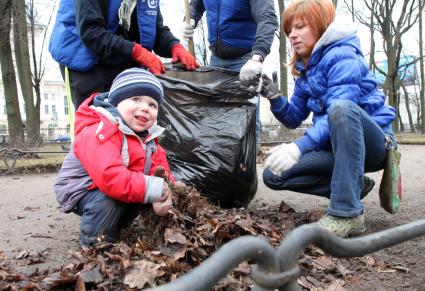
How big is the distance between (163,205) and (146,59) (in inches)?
45.5

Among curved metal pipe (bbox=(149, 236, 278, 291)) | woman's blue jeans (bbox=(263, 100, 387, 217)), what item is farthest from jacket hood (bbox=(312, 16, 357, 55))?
curved metal pipe (bbox=(149, 236, 278, 291))

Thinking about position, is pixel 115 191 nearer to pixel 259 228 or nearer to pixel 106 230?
pixel 106 230

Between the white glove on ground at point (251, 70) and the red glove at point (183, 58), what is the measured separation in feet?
1.48

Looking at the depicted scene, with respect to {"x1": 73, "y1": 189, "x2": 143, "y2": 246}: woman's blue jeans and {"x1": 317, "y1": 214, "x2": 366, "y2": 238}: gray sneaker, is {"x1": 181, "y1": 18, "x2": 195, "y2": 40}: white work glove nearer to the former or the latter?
{"x1": 73, "y1": 189, "x2": 143, "y2": 246}: woman's blue jeans

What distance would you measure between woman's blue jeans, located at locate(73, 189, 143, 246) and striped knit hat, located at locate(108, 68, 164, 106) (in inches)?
19.3

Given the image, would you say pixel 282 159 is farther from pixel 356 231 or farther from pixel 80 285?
pixel 80 285

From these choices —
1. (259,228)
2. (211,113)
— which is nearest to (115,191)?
(259,228)

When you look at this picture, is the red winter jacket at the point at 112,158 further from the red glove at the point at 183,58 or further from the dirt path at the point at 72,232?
the red glove at the point at 183,58

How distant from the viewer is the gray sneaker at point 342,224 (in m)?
2.38

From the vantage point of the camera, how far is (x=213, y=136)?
118 inches

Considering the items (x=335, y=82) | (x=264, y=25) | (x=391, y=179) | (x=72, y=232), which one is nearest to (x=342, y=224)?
(x=391, y=179)

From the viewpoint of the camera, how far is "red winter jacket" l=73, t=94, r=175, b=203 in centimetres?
221

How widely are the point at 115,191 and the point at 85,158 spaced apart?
227 millimetres

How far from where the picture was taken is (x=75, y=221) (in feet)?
10.8
